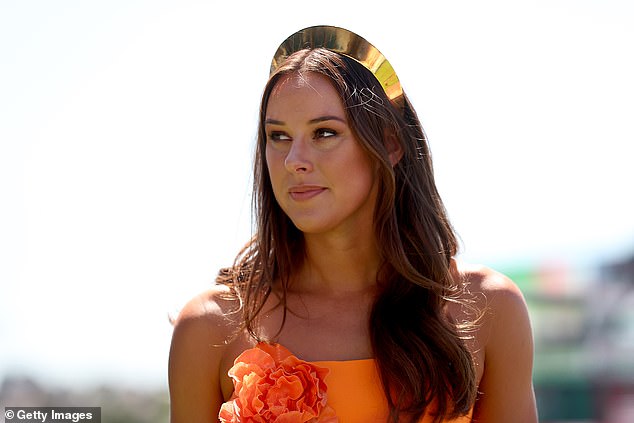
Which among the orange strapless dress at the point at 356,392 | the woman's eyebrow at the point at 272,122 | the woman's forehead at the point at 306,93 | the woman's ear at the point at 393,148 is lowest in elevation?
the orange strapless dress at the point at 356,392

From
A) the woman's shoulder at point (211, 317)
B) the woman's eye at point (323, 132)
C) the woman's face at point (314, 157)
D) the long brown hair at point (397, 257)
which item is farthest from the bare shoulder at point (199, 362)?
the woman's eye at point (323, 132)

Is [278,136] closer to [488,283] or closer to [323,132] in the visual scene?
[323,132]

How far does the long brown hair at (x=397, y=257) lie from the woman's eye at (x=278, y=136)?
0.47 feet

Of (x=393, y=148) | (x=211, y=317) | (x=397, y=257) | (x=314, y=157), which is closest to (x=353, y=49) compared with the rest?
(x=393, y=148)

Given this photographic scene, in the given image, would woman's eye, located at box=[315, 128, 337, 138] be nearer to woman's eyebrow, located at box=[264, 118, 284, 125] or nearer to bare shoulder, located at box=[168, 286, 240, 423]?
woman's eyebrow, located at box=[264, 118, 284, 125]

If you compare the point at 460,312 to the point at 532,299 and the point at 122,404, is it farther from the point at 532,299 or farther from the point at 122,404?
the point at 532,299

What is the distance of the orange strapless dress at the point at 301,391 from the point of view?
355cm

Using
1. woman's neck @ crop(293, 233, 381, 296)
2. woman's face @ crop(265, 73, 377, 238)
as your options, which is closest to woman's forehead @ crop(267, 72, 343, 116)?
woman's face @ crop(265, 73, 377, 238)

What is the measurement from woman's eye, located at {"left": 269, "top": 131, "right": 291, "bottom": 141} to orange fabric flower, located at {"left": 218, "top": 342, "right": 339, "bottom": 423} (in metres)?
0.82

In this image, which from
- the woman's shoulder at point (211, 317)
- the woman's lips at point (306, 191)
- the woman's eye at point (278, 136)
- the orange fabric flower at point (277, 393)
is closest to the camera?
the orange fabric flower at point (277, 393)

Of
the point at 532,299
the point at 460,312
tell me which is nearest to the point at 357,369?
the point at 460,312

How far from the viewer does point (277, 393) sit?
359 cm

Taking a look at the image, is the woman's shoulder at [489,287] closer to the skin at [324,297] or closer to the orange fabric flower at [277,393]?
the skin at [324,297]

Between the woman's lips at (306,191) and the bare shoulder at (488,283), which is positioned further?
the bare shoulder at (488,283)
